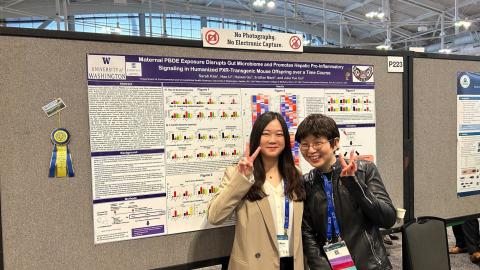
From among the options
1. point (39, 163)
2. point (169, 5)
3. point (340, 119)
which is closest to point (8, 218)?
point (39, 163)

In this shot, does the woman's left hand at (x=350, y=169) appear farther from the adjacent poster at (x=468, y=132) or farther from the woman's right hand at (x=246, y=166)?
the adjacent poster at (x=468, y=132)

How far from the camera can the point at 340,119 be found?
1614mm

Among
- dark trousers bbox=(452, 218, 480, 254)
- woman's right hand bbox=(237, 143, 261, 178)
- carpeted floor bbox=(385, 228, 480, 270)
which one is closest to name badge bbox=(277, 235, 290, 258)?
woman's right hand bbox=(237, 143, 261, 178)

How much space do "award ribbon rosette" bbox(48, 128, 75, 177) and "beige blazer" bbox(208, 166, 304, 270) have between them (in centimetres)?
55

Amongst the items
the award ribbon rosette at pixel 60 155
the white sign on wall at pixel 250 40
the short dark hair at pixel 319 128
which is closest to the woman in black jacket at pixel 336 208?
the short dark hair at pixel 319 128

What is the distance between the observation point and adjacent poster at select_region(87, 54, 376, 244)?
123 cm

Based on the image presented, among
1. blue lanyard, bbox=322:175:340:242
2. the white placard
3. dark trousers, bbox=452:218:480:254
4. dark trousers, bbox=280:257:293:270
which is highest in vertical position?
the white placard

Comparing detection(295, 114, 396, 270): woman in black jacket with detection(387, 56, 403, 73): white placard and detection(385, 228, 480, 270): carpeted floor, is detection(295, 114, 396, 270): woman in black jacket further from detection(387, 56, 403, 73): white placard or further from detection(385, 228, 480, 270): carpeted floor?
detection(385, 228, 480, 270): carpeted floor

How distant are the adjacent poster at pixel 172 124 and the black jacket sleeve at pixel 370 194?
38 centimetres

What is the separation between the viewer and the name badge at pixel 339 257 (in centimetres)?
120

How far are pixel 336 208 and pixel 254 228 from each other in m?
0.32

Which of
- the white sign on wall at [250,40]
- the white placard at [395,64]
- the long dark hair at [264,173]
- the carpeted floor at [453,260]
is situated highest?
the white sign on wall at [250,40]

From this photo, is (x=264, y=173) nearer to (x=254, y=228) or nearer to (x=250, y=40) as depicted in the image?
(x=254, y=228)

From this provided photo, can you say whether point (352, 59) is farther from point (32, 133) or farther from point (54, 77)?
point (32, 133)
